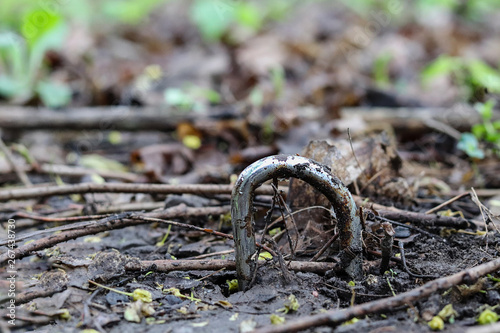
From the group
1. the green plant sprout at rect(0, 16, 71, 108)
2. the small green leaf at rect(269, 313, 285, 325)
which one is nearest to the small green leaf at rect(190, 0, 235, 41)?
the green plant sprout at rect(0, 16, 71, 108)

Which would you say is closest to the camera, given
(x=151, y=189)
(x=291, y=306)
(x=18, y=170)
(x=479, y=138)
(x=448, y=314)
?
(x=448, y=314)

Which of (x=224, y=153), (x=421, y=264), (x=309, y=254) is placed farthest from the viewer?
(x=224, y=153)

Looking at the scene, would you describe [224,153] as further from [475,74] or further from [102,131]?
[475,74]

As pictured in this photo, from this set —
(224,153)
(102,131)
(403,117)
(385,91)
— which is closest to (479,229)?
(403,117)

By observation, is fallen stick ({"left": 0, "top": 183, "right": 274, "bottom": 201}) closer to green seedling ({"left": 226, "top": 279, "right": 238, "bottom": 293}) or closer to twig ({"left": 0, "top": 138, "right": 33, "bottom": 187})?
green seedling ({"left": 226, "top": 279, "right": 238, "bottom": 293})

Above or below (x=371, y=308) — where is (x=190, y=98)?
above

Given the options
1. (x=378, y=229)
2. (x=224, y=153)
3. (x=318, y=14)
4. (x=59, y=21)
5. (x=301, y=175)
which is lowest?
(x=378, y=229)

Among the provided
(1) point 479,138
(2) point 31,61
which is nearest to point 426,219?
(1) point 479,138

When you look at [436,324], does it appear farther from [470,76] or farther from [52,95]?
[52,95]
